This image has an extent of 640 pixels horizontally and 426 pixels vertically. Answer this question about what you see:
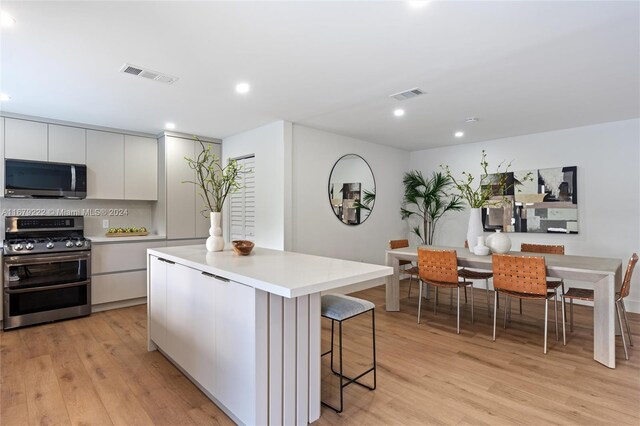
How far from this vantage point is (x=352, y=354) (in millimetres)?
2953

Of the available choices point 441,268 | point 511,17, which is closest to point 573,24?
point 511,17

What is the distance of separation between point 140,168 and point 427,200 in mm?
4679

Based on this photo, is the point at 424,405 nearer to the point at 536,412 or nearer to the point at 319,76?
the point at 536,412

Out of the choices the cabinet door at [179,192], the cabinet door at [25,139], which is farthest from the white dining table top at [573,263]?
the cabinet door at [25,139]

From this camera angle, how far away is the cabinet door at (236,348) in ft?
5.91

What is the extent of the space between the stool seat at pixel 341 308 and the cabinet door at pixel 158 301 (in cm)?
138

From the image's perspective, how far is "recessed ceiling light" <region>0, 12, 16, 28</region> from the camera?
199cm

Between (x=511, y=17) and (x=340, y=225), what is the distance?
3498mm

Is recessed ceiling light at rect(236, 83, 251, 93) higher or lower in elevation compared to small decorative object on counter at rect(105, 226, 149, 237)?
higher

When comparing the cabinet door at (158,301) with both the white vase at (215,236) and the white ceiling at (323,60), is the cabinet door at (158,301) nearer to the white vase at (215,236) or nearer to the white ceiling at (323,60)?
the white vase at (215,236)

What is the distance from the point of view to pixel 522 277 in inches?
124

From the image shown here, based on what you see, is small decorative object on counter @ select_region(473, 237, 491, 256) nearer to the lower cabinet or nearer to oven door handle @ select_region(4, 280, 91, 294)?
the lower cabinet

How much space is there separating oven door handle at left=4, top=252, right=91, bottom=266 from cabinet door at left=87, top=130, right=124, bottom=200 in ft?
2.79

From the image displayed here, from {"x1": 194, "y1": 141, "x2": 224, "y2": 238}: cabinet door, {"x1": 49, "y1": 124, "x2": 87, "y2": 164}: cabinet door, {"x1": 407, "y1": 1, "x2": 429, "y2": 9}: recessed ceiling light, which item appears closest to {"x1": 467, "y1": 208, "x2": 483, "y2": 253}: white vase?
{"x1": 407, "y1": 1, "x2": 429, "y2": 9}: recessed ceiling light
